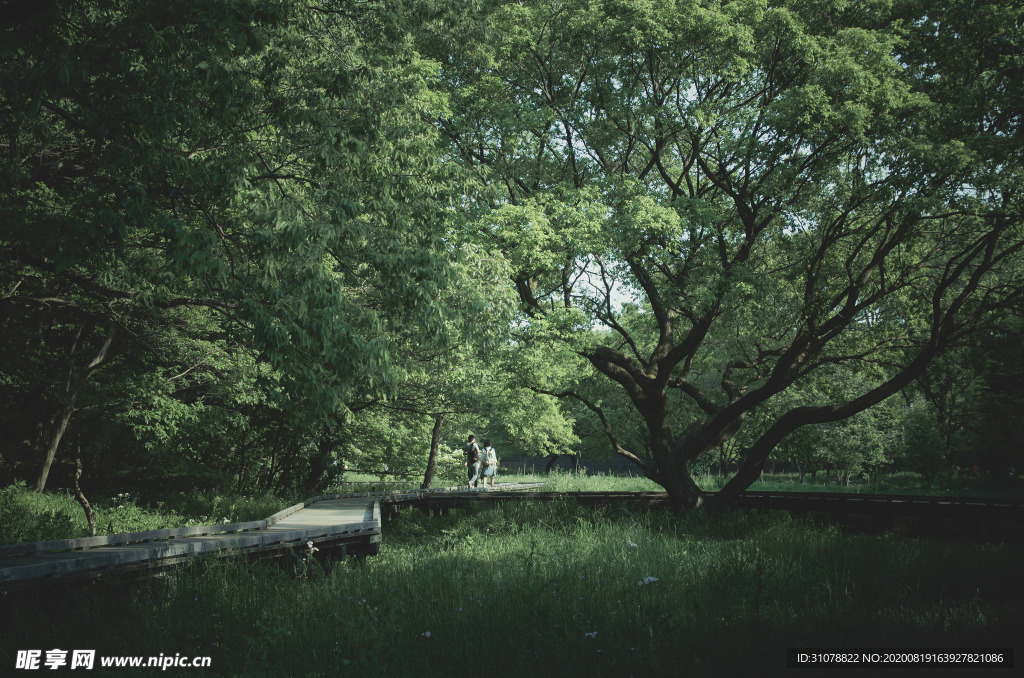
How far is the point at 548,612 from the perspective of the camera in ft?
18.8

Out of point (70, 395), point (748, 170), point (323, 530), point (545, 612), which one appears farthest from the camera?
point (748, 170)

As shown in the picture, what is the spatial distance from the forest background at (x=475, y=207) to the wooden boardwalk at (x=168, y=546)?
7.67 feet

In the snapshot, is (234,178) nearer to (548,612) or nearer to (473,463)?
(548,612)

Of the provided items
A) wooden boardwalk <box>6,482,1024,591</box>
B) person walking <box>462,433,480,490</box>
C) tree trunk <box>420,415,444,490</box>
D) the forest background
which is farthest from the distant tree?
person walking <box>462,433,480,490</box>

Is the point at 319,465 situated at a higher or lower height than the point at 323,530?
higher

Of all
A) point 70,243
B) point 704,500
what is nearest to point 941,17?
point 704,500

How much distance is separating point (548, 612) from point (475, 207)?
10.8m

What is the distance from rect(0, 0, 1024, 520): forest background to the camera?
686 cm

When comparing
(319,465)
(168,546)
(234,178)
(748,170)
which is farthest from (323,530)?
(319,465)

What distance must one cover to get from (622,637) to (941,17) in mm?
14691

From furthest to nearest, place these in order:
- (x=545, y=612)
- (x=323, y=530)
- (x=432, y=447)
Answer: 1. (x=432, y=447)
2. (x=323, y=530)
3. (x=545, y=612)

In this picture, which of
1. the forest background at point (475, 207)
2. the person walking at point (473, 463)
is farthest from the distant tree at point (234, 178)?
the person walking at point (473, 463)

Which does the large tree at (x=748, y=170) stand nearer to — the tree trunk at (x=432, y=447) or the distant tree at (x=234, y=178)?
the distant tree at (x=234, y=178)

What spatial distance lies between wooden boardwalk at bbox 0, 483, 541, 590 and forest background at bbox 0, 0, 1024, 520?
234cm
